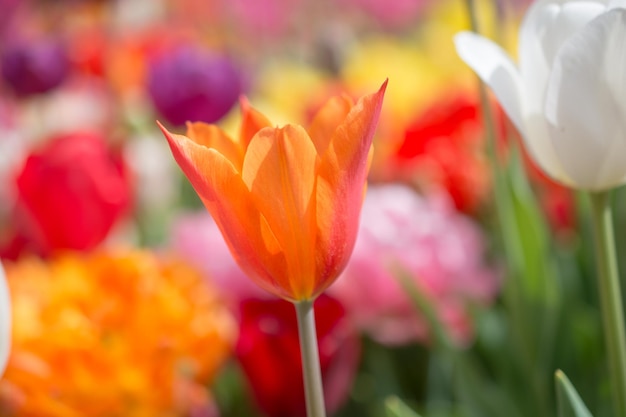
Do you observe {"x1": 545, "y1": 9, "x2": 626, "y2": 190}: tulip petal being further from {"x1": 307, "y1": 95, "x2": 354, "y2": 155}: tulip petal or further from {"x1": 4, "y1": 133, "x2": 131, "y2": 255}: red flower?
{"x1": 4, "y1": 133, "x2": 131, "y2": 255}: red flower

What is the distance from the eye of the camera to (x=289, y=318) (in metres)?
0.42

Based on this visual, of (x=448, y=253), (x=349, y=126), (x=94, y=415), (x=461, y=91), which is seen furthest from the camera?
(x=461, y=91)

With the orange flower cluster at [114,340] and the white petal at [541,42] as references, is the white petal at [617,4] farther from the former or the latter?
the orange flower cluster at [114,340]

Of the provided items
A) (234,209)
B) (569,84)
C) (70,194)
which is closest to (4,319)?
(234,209)

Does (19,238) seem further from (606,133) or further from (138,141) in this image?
(606,133)

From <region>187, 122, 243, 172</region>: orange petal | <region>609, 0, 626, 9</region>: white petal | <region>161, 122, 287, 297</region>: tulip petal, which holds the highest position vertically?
<region>609, 0, 626, 9</region>: white petal

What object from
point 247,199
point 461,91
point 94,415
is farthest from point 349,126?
point 461,91

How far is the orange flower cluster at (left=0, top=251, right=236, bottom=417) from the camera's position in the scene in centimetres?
36

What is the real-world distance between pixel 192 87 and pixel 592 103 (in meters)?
0.38

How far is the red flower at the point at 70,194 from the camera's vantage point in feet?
1.73

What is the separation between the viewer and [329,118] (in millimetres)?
251

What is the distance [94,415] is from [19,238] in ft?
0.83

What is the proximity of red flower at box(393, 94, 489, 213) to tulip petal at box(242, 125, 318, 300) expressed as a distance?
40 centimetres

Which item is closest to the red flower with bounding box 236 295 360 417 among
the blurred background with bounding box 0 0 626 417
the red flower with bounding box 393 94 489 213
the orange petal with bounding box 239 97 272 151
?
the blurred background with bounding box 0 0 626 417
